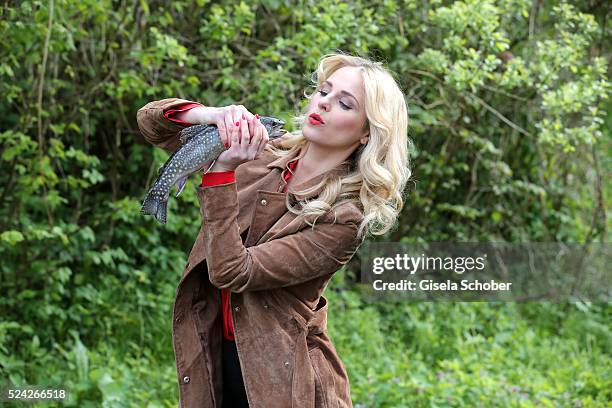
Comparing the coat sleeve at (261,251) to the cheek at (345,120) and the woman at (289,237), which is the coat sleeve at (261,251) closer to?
the woman at (289,237)

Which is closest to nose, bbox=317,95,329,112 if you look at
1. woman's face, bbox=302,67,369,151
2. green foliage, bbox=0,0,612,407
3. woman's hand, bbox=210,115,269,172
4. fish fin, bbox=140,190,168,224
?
woman's face, bbox=302,67,369,151

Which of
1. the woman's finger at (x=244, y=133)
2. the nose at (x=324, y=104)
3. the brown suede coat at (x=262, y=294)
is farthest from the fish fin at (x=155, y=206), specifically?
the nose at (x=324, y=104)

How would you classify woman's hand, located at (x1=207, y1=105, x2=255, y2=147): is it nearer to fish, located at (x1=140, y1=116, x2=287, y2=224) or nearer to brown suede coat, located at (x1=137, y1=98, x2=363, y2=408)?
fish, located at (x1=140, y1=116, x2=287, y2=224)

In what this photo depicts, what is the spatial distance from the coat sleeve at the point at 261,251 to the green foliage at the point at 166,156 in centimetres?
198

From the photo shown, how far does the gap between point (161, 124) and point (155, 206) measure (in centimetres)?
36

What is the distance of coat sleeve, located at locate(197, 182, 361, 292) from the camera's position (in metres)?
2.72

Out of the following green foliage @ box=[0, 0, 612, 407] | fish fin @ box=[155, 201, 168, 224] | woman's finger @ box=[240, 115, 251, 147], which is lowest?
green foliage @ box=[0, 0, 612, 407]

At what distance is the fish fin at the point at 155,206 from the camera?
113 inches

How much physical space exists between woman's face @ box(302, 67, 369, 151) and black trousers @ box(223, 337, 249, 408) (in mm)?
731

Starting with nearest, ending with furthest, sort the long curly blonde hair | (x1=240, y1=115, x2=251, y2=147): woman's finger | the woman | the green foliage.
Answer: (x1=240, y1=115, x2=251, y2=147): woman's finger < the woman < the long curly blonde hair < the green foliage

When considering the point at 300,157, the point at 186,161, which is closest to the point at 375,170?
the point at 300,157

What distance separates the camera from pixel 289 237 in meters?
2.88

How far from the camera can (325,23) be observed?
543 cm

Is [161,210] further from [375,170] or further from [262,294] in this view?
[375,170]
